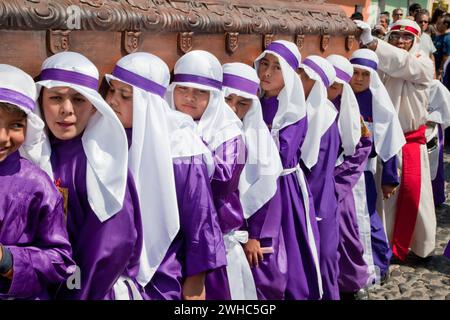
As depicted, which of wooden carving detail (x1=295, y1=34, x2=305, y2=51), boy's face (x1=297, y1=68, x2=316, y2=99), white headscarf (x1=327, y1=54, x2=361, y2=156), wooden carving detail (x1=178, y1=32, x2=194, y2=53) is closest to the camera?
wooden carving detail (x1=178, y1=32, x2=194, y2=53)

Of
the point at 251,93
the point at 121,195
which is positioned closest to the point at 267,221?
the point at 251,93

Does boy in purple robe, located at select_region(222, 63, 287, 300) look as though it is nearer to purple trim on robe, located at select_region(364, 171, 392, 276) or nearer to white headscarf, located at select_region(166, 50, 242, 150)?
white headscarf, located at select_region(166, 50, 242, 150)

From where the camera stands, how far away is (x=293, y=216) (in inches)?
142

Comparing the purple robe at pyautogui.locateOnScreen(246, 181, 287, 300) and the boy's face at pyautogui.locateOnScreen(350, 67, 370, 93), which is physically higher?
the boy's face at pyautogui.locateOnScreen(350, 67, 370, 93)

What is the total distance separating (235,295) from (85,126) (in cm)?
132

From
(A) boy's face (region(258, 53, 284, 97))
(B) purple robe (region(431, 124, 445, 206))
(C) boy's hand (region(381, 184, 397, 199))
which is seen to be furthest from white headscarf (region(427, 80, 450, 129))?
(A) boy's face (region(258, 53, 284, 97))

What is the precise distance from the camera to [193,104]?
113 inches

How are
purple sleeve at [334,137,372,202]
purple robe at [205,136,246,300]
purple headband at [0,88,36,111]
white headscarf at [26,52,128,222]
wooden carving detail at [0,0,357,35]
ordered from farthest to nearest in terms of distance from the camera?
purple sleeve at [334,137,372,202]
purple robe at [205,136,246,300]
wooden carving detail at [0,0,357,35]
white headscarf at [26,52,128,222]
purple headband at [0,88,36,111]

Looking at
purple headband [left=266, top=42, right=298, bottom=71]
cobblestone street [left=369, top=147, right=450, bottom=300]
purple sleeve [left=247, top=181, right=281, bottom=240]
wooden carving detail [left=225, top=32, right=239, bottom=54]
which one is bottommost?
cobblestone street [left=369, top=147, right=450, bottom=300]

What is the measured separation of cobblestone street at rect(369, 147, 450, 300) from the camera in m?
4.53

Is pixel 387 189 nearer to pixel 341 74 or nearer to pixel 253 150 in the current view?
pixel 341 74

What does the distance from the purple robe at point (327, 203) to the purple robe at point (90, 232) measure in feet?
6.04

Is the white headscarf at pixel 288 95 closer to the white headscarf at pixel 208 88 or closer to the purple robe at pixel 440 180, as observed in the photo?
the white headscarf at pixel 208 88

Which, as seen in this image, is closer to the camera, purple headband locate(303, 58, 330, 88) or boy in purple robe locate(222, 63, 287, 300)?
boy in purple robe locate(222, 63, 287, 300)
